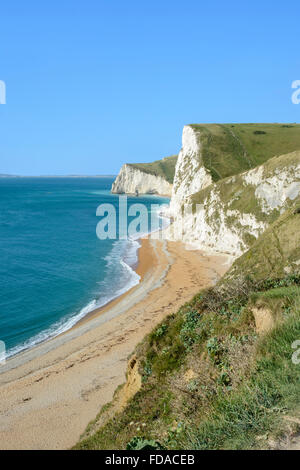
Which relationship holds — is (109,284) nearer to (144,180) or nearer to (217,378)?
(217,378)

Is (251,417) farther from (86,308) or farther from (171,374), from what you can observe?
(86,308)

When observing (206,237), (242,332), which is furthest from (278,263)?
(206,237)

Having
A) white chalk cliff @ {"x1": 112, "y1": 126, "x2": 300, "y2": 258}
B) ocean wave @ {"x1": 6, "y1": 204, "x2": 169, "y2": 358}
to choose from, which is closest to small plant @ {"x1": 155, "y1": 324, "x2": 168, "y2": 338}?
ocean wave @ {"x1": 6, "y1": 204, "x2": 169, "y2": 358}

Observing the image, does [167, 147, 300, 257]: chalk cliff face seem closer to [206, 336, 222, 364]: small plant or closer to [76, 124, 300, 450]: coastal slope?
[76, 124, 300, 450]: coastal slope

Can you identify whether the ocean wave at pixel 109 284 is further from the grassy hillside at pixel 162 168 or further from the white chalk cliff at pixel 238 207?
the grassy hillside at pixel 162 168

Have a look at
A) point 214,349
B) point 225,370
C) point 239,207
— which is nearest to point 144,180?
point 239,207
